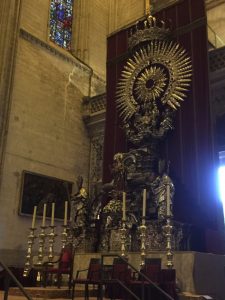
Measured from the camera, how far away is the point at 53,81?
489 inches

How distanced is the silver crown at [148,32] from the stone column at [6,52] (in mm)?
3425

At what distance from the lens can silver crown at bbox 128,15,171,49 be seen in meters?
9.36

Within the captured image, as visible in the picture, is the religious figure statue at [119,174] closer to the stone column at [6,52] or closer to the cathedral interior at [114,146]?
the cathedral interior at [114,146]

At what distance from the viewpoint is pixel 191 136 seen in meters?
8.27

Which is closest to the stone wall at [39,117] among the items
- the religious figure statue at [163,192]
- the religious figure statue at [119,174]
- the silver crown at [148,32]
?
the silver crown at [148,32]

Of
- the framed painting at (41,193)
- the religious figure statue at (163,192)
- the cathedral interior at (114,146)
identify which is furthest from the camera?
the framed painting at (41,193)

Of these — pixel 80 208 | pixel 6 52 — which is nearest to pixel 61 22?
pixel 6 52

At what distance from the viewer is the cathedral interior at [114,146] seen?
6.67 meters

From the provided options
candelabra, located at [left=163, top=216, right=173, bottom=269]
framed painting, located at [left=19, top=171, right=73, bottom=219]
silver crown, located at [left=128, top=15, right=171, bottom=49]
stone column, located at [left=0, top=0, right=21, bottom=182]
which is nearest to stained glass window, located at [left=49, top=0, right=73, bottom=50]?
stone column, located at [left=0, top=0, right=21, bottom=182]

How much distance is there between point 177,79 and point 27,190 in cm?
491

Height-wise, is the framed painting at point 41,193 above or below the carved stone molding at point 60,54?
below

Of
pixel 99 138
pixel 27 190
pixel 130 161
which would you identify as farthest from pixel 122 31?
pixel 27 190

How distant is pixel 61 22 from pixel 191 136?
793cm

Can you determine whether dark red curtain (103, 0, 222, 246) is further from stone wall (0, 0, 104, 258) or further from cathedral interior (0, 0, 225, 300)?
stone wall (0, 0, 104, 258)
